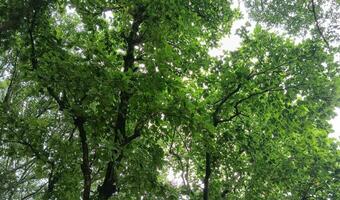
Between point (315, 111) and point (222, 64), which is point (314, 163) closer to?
point (315, 111)

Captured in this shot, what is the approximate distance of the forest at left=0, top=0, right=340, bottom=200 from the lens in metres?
8.60

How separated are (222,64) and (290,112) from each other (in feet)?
9.15

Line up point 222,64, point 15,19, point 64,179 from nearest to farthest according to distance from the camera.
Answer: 1. point 15,19
2. point 64,179
3. point 222,64

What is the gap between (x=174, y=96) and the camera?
8836 mm

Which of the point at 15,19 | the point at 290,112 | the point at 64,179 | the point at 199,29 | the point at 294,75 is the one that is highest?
the point at 199,29

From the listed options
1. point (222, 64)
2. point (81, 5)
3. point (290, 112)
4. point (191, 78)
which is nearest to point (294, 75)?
point (290, 112)

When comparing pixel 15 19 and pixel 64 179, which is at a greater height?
pixel 15 19

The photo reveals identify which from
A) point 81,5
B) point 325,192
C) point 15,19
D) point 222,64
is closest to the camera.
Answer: point 15,19

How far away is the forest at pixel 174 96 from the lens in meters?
8.60

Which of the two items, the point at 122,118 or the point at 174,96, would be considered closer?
the point at 174,96

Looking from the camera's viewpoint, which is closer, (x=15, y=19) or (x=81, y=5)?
(x=15, y=19)

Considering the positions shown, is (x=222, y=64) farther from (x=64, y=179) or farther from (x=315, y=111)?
(x=64, y=179)

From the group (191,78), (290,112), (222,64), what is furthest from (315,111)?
(191,78)

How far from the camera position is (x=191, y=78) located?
43.2 ft
